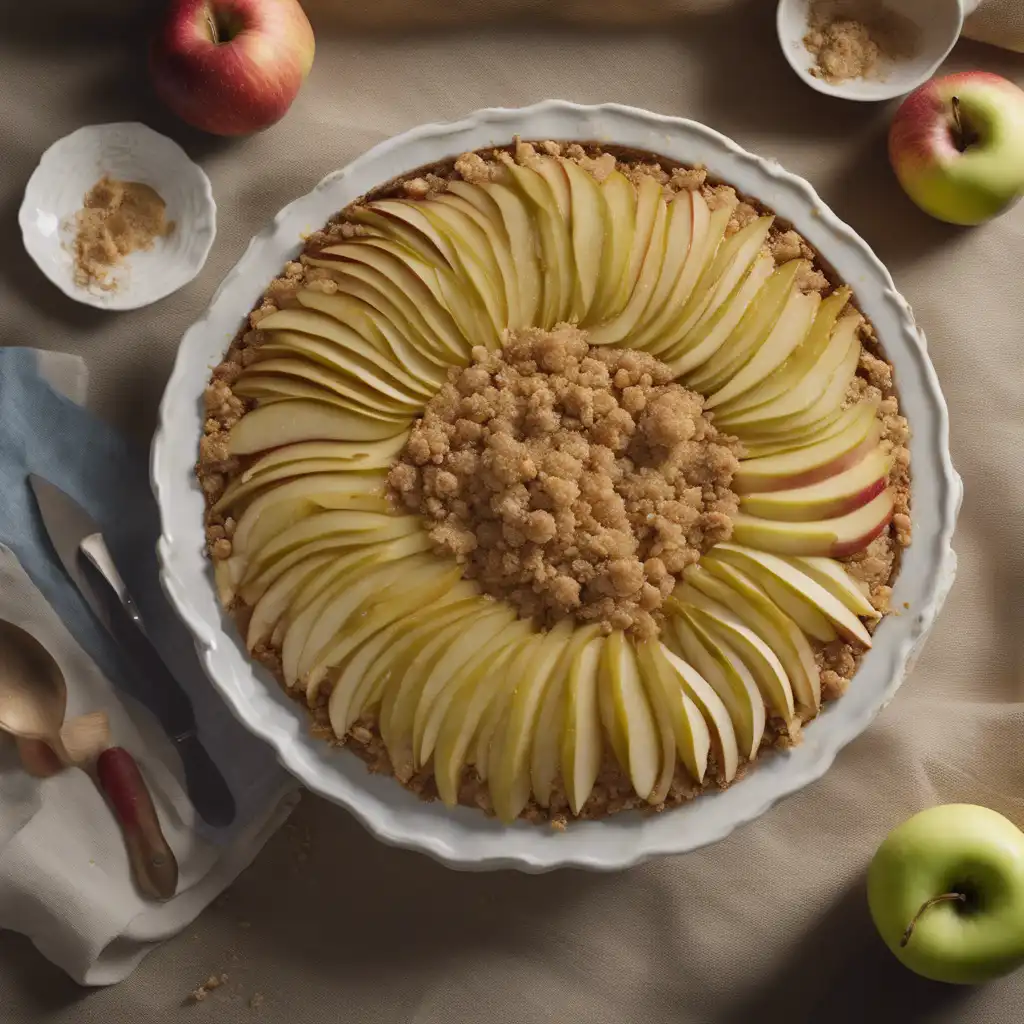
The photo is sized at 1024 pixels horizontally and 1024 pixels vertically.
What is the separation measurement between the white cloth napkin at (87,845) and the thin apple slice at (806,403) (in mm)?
1117

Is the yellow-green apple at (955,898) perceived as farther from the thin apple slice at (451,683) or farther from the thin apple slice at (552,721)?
the thin apple slice at (451,683)

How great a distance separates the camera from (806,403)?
2037mm

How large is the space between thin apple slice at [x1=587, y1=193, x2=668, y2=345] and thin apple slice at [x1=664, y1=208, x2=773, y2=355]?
0.07m

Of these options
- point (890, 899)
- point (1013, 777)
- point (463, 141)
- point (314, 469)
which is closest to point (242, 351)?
point (314, 469)

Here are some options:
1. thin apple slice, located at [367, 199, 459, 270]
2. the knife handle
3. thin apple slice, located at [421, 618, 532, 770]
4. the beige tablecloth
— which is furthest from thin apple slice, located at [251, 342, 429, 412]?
the knife handle

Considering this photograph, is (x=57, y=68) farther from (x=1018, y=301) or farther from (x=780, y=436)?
(x=1018, y=301)

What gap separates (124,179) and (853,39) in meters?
1.60

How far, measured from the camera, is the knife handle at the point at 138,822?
2.27 metres

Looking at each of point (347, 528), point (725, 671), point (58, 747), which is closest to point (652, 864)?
point (725, 671)

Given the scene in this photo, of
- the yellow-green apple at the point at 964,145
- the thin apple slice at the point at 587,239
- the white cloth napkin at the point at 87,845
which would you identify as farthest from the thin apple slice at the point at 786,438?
the white cloth napkin at the point at 87,845

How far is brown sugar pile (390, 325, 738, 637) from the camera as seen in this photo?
1992mm

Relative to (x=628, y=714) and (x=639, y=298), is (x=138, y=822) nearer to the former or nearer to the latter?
(x=628, y=714)

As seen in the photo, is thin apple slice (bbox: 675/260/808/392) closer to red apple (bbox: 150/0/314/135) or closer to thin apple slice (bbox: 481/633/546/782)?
thin apple slice (bbox: 481/633/546/782)

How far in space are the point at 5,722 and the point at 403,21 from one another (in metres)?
1.68
